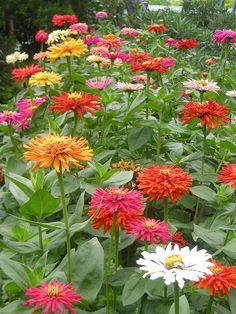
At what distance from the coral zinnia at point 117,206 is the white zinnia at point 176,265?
6.2 inches

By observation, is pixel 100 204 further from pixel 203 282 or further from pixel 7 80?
pixel 7 80

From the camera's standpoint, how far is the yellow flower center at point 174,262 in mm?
723

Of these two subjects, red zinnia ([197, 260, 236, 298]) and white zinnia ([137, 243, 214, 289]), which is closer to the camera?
white zinnia ([137, 243, 214, 289])

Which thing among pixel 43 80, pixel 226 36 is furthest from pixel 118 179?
pixel 226 36

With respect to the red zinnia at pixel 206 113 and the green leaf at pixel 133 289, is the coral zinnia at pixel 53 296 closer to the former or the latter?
the green leaf at pixel 133 289

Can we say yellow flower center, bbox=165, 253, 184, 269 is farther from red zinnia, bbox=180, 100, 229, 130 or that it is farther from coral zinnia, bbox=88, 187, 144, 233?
red zinnia, bbox=180, 100, 229, 130

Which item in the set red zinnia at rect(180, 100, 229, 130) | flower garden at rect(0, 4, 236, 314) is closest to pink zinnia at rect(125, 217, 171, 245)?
flower garden at rect(0, 4, 236, 314)

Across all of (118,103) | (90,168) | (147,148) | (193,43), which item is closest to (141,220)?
(90,168)

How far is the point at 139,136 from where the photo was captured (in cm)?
146

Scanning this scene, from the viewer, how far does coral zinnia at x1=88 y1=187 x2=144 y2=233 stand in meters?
0.91

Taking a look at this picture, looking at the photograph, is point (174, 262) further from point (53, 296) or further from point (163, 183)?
point (163, 183)

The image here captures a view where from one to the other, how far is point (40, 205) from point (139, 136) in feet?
1.77

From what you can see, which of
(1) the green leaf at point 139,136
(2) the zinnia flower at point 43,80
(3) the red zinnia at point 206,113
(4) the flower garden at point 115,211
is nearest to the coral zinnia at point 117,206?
(4) the flower garden at point 115,211

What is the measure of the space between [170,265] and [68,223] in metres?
0.27
